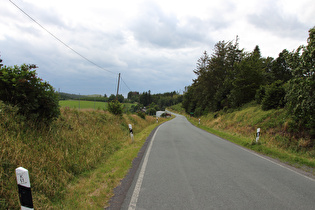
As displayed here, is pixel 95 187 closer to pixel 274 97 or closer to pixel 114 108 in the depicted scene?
pixel 114 108

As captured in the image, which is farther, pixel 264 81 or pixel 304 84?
pixel 264 81

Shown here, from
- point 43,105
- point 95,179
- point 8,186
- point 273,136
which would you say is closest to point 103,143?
point 43,105

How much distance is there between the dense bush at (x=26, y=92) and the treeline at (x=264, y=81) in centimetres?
1143

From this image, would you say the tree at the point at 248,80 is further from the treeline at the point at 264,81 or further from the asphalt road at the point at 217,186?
the asphalt road at the point at 217,186

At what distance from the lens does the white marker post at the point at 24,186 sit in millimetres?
2279

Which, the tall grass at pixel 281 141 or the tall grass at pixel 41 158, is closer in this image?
the tall grass at pixel 41 158

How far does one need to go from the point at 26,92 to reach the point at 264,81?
26051mm

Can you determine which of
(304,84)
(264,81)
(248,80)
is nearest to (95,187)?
(304,84)

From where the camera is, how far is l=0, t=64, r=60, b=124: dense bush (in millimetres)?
6082

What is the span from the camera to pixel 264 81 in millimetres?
24438

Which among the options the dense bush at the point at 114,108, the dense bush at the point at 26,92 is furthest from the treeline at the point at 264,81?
the dense bush at the point at 114,108

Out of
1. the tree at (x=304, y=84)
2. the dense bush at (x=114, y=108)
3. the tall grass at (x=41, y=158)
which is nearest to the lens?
the tall grass at (x=41, y=158)

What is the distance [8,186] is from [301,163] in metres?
8.75

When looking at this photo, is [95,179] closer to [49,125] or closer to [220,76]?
[49,125]
